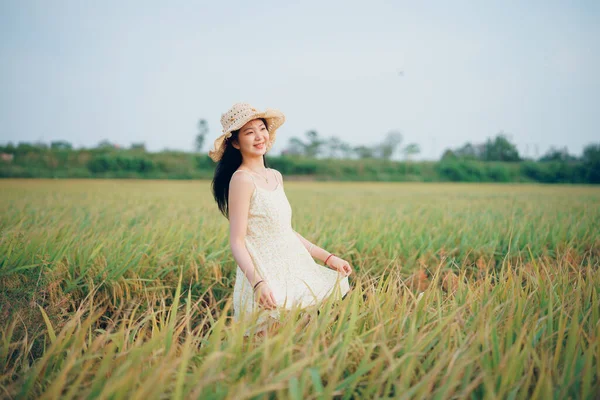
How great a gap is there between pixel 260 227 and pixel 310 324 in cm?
57

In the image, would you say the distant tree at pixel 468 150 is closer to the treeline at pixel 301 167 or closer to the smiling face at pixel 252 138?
the treeline at pixel 301 167

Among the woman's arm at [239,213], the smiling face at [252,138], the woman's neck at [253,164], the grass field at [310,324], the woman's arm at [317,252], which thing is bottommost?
the grass field at [310,324]

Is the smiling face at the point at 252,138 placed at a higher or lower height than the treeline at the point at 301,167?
lower

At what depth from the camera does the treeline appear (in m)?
24.0

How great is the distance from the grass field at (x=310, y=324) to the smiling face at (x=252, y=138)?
62cm

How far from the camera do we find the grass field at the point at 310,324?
0.84 m

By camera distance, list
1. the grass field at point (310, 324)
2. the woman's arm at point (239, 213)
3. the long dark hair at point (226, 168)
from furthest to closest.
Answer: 1. the long dark hair at point (226, 168)
2. the woman's arm at point (239, 213)
3. the grass field at point (310, 324)

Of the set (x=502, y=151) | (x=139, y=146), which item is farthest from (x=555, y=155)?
(x=139, y=146)

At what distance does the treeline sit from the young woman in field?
24040 millimetres

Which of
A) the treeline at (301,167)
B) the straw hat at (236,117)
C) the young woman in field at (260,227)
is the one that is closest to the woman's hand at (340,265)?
the young woman in field at (260,227)

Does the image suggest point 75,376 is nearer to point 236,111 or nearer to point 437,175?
point 236,111

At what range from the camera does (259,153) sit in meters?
1.60

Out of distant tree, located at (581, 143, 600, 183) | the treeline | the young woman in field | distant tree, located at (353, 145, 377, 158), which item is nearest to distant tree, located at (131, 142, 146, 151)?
the treeline

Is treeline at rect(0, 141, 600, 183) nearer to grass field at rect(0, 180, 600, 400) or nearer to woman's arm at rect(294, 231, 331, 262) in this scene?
grass field at rect(0, 180, 600, 400)
